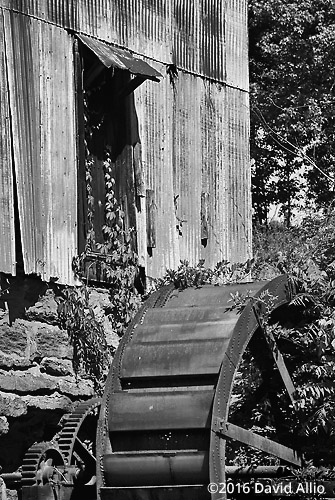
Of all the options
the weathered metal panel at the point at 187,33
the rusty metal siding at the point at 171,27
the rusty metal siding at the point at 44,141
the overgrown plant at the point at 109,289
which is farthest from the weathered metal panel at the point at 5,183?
the weathered metal panel at the point at 187,33

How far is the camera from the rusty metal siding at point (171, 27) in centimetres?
998

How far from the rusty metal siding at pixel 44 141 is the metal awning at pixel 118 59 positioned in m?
0.21

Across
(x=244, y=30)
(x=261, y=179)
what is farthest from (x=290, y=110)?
(x=244, y=30)

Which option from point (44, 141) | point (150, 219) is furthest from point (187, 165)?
point (44, 141)

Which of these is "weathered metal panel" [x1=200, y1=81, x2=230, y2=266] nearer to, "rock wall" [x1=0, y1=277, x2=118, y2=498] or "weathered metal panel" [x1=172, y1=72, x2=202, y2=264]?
"weathered metal panel" [x1=172, y1=72, x2=202, y2=264]

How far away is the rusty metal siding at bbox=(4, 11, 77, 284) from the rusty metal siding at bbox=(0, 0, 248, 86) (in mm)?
207

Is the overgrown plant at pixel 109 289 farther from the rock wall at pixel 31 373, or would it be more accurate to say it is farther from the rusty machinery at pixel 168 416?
the rusty machinery at pixel 168 416

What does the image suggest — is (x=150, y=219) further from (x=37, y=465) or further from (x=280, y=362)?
(x=37, y=465)


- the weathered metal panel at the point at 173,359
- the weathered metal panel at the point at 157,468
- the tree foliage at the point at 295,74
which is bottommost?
the weathered metal panel at the point at 157,468

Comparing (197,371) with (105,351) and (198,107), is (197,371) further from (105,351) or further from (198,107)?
(198,107)

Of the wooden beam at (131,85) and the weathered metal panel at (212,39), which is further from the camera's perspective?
the weathered metal panel at (212,39)

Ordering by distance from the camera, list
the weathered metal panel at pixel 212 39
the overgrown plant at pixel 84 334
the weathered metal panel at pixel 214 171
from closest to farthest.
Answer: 1. the overgrown plant at pixel 84 334
2. the weathered metal panel at pixel 214 171
3. the weathered metal panel at pixel 212 39

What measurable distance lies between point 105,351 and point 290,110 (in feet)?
28.7

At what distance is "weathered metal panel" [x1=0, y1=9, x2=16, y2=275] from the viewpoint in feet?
29.8
